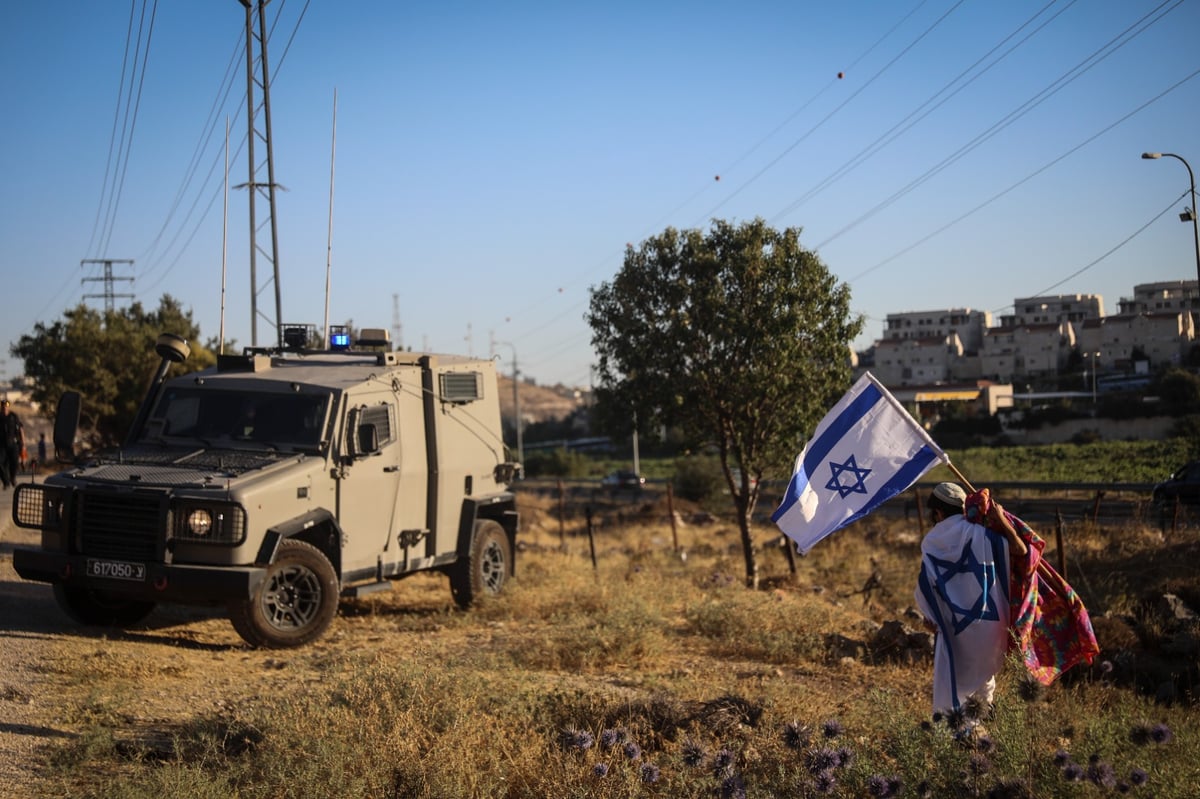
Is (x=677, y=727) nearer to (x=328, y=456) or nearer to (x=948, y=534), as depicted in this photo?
(x=948, y=534)

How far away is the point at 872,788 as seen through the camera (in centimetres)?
441

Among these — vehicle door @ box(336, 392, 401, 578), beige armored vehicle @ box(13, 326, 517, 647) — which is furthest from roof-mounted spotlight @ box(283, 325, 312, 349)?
vehicle door @ box(336, 392, 401, 578)

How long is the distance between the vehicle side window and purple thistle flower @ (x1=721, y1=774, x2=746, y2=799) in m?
6.78

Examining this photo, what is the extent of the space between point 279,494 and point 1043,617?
20.7 feet

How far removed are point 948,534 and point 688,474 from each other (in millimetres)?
37640

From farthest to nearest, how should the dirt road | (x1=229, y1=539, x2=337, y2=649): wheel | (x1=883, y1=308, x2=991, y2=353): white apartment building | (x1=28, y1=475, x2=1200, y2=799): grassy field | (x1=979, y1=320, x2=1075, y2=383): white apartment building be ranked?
1. (x1=883, y1=308, x2=991, y2=353): white apartment building
2. (x1=979, y1=320, x2=1075, y2=383): white apartment building
3. (x1=229, y1=539, x2=337, y2=649): wheel
4. the dirt road
5. (x1=28, y1=475, x2=1200, y2=799): grassy field

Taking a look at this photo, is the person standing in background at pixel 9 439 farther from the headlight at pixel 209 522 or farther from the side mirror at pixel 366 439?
the headlight at pixel 209 522

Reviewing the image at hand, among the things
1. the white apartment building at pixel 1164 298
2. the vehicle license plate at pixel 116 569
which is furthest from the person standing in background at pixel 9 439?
the white apartment building at pixel 1164 298

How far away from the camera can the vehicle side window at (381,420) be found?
10.8 m

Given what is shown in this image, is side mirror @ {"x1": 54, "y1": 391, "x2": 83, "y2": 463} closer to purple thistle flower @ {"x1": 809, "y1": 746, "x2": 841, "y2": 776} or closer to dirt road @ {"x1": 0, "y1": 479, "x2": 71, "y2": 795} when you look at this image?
dirt road @ {"x1": 0, "y1": 479, "x2": 71, "y2": 795}

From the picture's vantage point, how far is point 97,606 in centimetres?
1016

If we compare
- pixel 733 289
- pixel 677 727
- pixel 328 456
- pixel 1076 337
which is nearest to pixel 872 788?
pixel 677 727

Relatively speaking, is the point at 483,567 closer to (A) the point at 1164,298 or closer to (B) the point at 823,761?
(B) the point at 823,761

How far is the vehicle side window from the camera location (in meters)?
10.8
